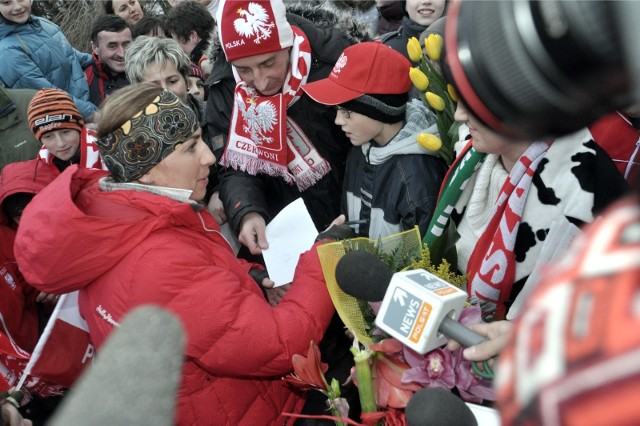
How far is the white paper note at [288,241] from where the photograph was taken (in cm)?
273

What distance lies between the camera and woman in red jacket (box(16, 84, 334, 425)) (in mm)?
1907

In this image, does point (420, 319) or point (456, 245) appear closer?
point (420, 319)

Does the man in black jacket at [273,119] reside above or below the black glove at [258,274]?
above

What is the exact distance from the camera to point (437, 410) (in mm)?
1173

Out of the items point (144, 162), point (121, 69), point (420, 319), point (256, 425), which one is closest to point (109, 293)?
point (144, 162)

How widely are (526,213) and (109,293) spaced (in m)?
1.33

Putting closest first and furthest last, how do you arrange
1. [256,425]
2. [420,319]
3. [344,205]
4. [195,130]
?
[420,319] < [256,425] < [195,130] < [344,205]

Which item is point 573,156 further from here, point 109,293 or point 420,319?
point 109,293

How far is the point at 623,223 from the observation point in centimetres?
56

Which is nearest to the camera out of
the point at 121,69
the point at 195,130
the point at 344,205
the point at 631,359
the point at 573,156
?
the point at 631,359

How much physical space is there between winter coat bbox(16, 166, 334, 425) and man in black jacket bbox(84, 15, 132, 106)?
3126mm

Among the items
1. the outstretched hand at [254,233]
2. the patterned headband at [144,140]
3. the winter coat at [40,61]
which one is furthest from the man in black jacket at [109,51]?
the patterned headband at [144,140]

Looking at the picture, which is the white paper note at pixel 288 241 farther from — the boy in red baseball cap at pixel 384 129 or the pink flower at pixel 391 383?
the pink flower at pixel 391 383

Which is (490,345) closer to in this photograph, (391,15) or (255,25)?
(255,25)
